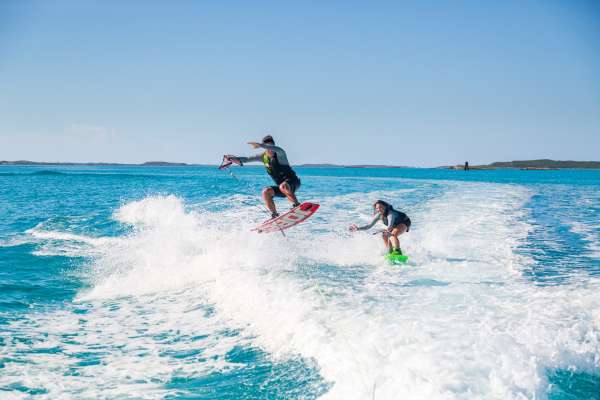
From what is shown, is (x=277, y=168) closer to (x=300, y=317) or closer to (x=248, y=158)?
(x=248, y=158)

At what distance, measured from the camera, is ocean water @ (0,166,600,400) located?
4797mm

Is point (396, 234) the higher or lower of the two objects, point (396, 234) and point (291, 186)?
the lower

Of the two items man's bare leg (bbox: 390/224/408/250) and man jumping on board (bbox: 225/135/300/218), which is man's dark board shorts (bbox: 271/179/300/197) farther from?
man's bare leg (bbox: 390/224/408/250)

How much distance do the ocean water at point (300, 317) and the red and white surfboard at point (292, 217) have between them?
0.77 metres

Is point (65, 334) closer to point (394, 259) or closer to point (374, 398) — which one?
point (374, 398)

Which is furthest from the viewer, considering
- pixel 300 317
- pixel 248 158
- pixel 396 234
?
pixel 396 234

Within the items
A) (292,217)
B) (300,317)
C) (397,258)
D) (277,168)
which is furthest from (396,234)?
(300,317)

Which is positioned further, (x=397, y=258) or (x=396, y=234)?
(x=396, y=234)

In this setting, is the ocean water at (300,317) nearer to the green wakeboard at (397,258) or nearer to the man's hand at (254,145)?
the green wakeboard at (397,258)

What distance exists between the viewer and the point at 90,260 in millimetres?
12688

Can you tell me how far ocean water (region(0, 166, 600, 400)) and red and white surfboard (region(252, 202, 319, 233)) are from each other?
767 mm

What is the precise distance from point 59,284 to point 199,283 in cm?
326

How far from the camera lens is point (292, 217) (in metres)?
11.1

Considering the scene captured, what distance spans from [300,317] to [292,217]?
4.68m
